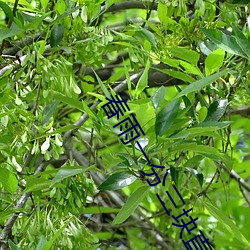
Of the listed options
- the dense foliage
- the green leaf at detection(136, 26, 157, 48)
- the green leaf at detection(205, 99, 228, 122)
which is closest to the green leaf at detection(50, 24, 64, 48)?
the dense foliage

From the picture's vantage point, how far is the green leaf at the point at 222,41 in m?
0.82

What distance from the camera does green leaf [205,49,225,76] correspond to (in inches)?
33.8

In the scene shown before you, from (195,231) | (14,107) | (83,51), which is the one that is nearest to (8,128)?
(14,107)

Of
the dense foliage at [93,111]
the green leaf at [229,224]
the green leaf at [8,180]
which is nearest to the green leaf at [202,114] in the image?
the dense foliage at [93,111]

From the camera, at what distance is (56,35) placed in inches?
34.8

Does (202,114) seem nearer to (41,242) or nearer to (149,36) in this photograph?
(149,36)

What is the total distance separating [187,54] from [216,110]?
0.28ft

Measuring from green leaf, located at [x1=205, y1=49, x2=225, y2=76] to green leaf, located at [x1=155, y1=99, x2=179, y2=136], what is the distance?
0.10 meters

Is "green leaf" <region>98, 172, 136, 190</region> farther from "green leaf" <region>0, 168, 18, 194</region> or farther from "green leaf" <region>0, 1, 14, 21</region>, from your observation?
"green leaf" <region>0, 1, 14, 21</region>

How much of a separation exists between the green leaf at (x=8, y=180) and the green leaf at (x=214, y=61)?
0.28 metres

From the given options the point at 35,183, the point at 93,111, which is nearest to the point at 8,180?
the point at 35,183

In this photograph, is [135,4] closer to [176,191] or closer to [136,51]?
[136,51]

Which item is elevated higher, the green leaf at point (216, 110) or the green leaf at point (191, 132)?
the green leaf at point (191, 132)

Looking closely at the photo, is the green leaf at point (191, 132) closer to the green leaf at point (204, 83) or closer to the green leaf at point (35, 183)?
the green leaf at point (204, 83)
